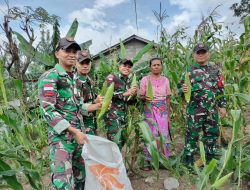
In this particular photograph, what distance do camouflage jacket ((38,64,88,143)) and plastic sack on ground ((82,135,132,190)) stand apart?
187 mm

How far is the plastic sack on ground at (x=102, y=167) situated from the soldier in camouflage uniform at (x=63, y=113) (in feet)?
0.26

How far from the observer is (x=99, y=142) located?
5.97 ft

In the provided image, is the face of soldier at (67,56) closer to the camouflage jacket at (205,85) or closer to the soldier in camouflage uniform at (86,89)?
the soldier in camouflage uniform at (86,89)

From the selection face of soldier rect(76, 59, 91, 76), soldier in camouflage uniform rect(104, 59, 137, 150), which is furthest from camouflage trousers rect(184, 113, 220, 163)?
face of soldier rect(76, 59, 91, 76)

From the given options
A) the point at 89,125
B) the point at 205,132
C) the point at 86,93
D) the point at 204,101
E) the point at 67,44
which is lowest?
the point at 205,132

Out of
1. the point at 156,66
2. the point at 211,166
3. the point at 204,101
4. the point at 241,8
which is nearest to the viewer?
the point at 211,166

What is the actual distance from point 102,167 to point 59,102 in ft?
1.55

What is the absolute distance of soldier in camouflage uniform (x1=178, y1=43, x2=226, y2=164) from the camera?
9.45 feet

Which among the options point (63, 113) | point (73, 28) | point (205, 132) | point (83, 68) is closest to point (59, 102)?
point (63, 113)

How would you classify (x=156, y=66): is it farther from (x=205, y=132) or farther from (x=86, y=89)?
(x=86, y=89)

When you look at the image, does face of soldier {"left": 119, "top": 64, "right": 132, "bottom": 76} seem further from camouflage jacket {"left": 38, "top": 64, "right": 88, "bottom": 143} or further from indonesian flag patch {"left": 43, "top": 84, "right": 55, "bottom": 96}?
indonesian flag patch {"left": 43, "top": 84, "right": 55, "bottom": 96}

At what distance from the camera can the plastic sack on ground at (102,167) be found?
67.9 inches

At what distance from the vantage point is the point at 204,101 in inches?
114

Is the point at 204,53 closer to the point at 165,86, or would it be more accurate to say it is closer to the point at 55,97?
the point at 165,86
